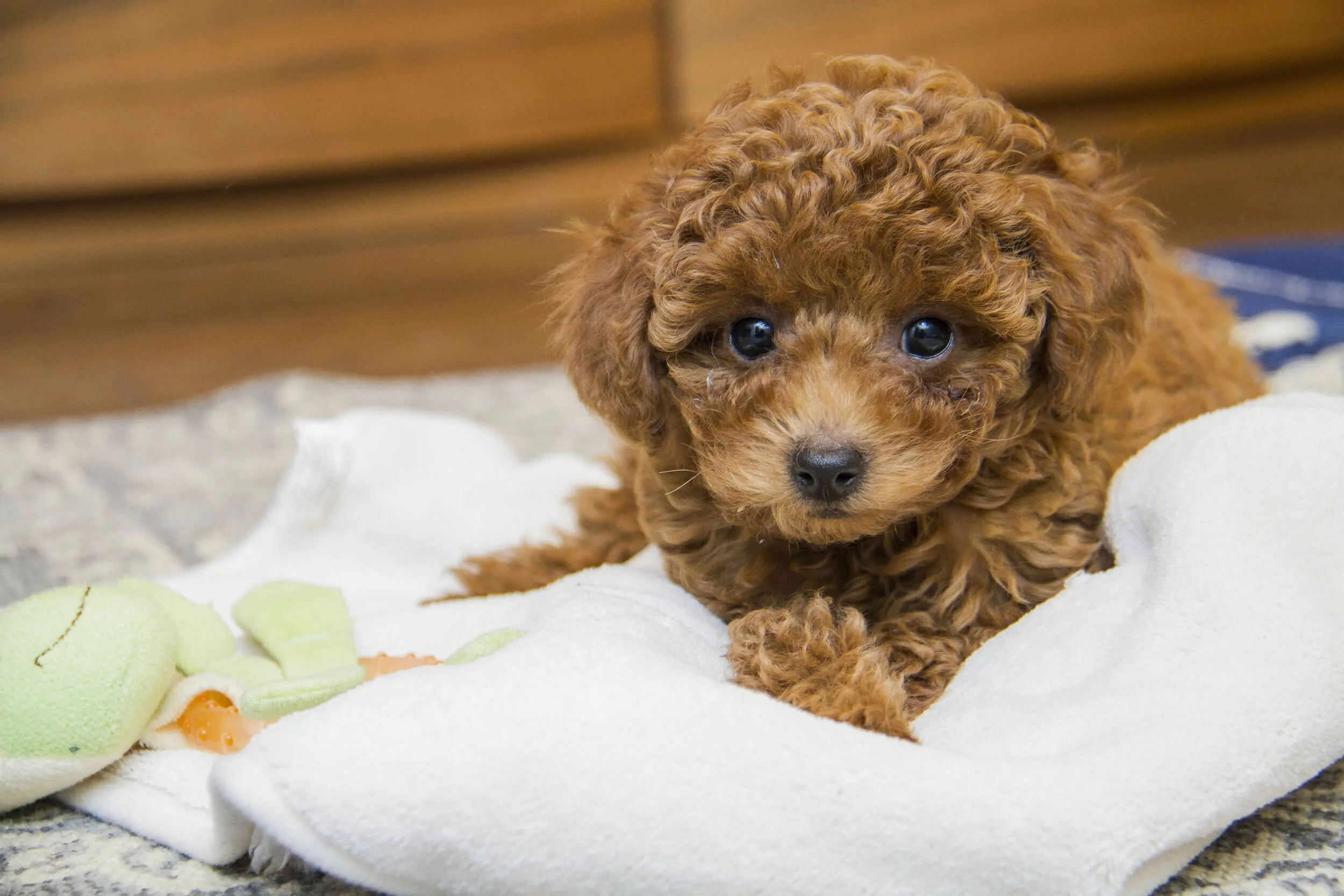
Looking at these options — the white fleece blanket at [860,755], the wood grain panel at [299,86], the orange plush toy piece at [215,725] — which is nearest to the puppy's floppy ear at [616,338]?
the white fleece blanket at [860,755]

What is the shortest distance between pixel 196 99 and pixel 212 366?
110 centimetres

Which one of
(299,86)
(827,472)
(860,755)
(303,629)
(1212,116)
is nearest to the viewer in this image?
(860,755)

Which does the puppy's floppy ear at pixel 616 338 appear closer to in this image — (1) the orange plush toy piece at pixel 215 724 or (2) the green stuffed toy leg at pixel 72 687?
(1) the orange plush toy piece at pixel 215 724

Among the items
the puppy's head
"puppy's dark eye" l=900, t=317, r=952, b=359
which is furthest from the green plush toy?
"puppy's dark eye" l=900, t=317, r=952, b=359

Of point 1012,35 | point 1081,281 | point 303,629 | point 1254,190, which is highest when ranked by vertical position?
point 1012,35

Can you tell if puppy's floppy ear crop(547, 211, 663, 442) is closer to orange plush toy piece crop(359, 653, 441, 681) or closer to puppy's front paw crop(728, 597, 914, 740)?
puppy's front paw crop(728, 597, 914, 740)

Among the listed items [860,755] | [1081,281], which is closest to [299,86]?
[1081,281]

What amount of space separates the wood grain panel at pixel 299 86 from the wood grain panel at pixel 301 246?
5.3 inches

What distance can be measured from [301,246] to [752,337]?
154 inches

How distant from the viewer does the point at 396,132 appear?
5.04 m

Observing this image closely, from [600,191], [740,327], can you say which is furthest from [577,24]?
[740,327]

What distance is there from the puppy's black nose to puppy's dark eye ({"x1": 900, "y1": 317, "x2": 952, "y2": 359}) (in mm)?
229

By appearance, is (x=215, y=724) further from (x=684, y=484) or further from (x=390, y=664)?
(x=684, y=484)

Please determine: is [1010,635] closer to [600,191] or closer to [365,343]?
[600,191]
